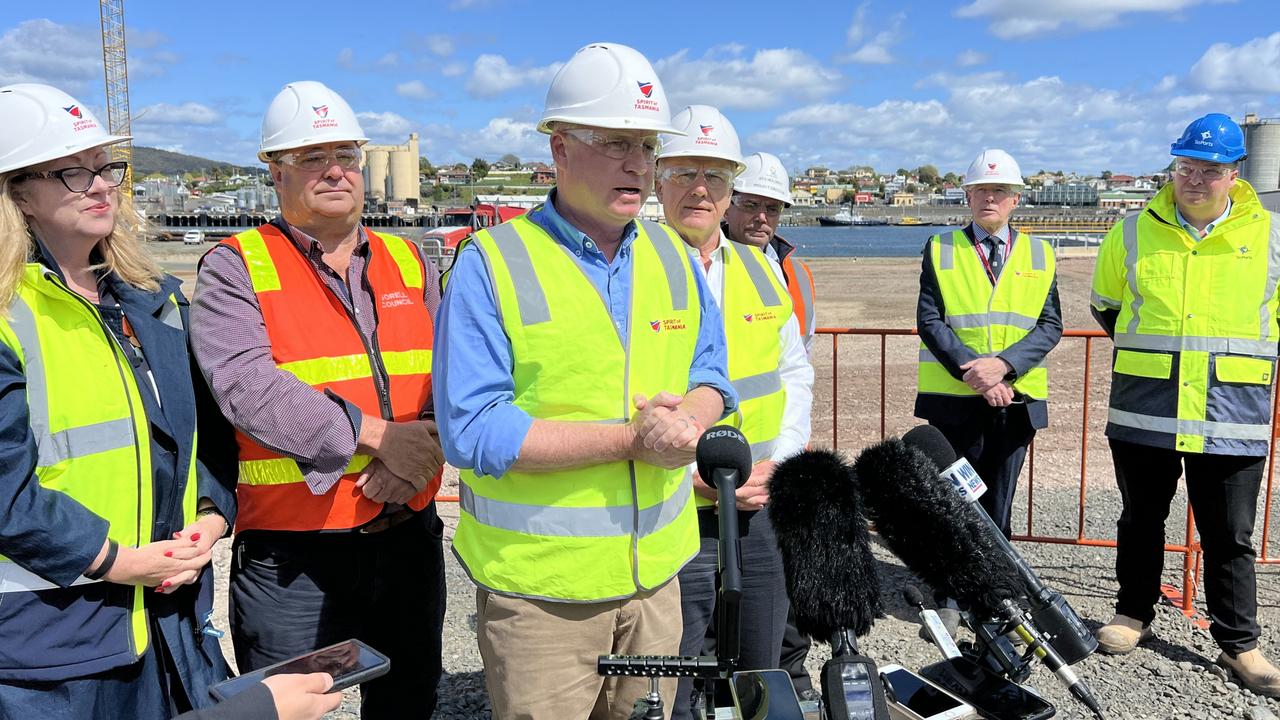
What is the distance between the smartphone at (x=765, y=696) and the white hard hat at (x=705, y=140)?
1889mm

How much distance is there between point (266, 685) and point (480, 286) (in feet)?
3.28

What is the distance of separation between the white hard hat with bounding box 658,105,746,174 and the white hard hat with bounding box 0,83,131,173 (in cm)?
169

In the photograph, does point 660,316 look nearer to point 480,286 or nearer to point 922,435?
point 480,286

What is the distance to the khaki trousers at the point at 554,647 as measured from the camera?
2246 mm

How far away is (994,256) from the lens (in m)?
5.03

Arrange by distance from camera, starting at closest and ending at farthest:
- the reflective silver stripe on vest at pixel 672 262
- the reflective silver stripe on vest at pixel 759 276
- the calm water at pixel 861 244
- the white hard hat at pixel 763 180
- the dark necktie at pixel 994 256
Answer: the reflective silver stripe on vest at pixel 672 262 → the reflective silver stripe on vest at pixel 759 276 → the white hard hat at pixel 763 180 → the dark necktie at pixel 994 256 → the calm water at pixel 861 244

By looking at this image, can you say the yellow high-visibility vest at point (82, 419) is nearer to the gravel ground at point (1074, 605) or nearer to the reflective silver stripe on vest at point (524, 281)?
the reflective silver stripe on vest at point (524, 281)

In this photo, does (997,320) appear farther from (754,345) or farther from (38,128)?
(38,128)

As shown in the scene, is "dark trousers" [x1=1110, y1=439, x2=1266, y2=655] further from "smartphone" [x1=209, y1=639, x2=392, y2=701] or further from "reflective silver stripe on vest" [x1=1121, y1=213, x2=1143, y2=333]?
"smartphone" [x1=209, y1=639, x2=392, y2=701]

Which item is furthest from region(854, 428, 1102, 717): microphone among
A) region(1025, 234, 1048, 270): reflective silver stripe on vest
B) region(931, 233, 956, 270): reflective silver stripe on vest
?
region(1025, 234, 1048, 270): reflective silver stripe on vest

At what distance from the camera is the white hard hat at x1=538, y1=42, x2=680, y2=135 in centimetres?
224

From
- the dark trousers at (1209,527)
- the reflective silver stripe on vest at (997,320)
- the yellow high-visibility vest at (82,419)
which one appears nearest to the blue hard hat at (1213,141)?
the reflective silver stripe on vest at (997,320)

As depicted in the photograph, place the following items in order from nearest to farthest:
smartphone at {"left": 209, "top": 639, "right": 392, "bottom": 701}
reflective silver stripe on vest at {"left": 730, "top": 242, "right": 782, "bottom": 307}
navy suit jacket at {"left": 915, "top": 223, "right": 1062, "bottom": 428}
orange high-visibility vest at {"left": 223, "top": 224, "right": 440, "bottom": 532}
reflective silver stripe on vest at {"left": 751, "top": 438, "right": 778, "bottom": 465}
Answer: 1. smartphone at {"left": 209, "top": 639, "right": 392, "bottom": 701}
2. orange high-visibility vest at {"left": 223, "top": 224, "right": 440, "bottom": 532}
3. reflective silver stripe on vest at {"left": 751, "top": 438, "right": 778, "bottom": 465}
4. reflective silver stripe on vest at {"left": 730, "top": 242, "right": 782, "bottom": 307}
5. navy suit jacket at {"left": 915, "top": 223, "right": 1062, "bottom": 428}

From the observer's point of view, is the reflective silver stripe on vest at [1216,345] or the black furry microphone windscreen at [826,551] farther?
the reflective silver stripe on vest at [1216,345]
